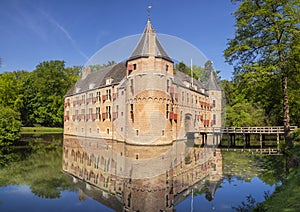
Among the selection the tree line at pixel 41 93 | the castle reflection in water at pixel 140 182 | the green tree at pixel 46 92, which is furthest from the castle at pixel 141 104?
the tree line at pixel 41 93

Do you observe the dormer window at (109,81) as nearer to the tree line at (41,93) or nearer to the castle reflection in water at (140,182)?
the castle reflection in water at (140,182)

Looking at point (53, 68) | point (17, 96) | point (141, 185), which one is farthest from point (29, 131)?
point (141, 185)

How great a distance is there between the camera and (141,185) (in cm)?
945

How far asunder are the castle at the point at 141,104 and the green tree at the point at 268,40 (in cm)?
403

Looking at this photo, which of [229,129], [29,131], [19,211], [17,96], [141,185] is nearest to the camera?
[19,211]

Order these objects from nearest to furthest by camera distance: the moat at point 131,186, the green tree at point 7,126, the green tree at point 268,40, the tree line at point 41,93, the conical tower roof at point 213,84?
the moat at point 131,186 → the conical tower roof at point 213,84 → the green tree at point 268,40 → the green tree at point 7,126 → the tree line at point 41,93

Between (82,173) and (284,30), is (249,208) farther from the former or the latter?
(284,30)

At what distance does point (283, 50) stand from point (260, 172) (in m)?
6.52

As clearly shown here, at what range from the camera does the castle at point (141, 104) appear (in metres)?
9.78

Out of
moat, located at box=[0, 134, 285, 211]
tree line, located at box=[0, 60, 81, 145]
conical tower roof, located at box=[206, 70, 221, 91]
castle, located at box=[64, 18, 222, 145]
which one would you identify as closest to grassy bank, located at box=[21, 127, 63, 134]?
tree line, located at box=[0, 60, 81, 145]

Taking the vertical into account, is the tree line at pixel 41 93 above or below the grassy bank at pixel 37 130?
above

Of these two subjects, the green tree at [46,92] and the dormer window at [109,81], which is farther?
the green tree at [46,92]

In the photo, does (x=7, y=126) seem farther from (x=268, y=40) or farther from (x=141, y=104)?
(x=268, y=40)

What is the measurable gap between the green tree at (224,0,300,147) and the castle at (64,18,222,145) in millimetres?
4031
